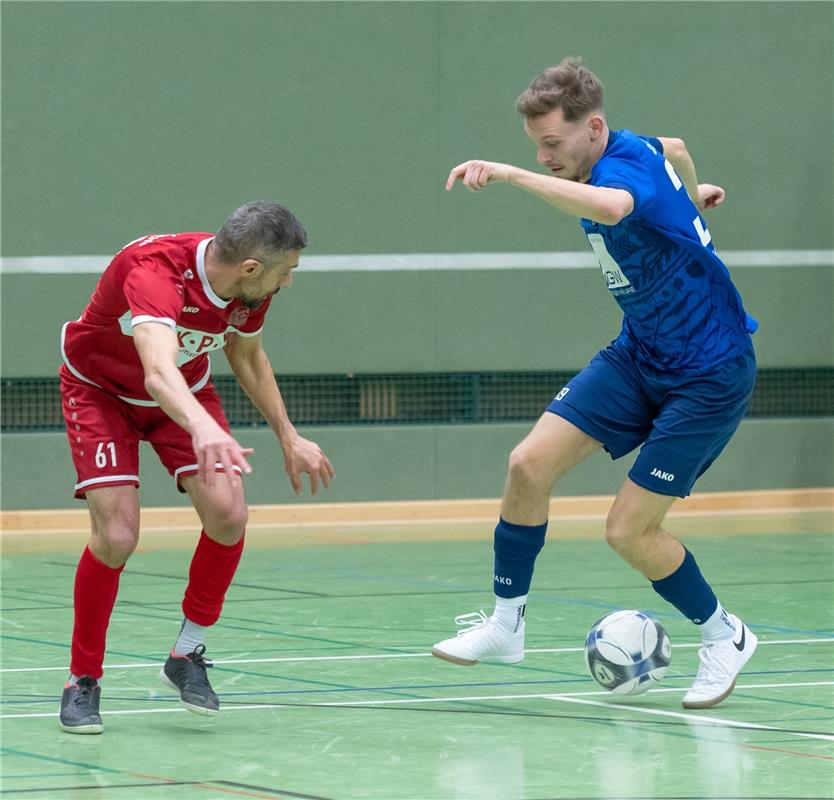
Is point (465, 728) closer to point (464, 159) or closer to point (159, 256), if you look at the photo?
point (159, 256)

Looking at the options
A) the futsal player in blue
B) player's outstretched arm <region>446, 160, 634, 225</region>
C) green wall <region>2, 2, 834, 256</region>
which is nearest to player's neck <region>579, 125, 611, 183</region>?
the futsal player in blue

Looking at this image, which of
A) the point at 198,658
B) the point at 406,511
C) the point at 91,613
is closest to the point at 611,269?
the point at 198,658

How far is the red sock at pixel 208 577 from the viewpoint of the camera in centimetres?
511

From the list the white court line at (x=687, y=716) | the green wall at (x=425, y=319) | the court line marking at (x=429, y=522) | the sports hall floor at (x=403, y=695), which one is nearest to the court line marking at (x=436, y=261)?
the green wall at (x=425, y=319)

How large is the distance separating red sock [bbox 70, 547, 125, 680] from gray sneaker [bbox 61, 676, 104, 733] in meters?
0.04

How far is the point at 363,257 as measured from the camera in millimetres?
11594

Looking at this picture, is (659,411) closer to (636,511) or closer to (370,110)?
(636,511)

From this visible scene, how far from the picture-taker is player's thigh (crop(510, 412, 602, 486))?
5488 mm

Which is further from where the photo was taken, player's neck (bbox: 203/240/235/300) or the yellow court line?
the yellow court line

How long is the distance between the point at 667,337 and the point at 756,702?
4.05 feet

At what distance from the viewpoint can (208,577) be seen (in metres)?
5.13

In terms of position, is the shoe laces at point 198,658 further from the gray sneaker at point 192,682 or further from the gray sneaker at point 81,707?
the gray sneaker at point 81,707

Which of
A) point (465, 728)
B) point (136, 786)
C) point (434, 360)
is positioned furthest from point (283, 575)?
point (136, 786)

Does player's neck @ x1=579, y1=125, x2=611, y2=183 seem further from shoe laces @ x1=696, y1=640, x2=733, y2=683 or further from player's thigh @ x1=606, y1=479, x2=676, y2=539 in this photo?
shoe laces @ x1=696, y1=640, x2=733, y2=683
